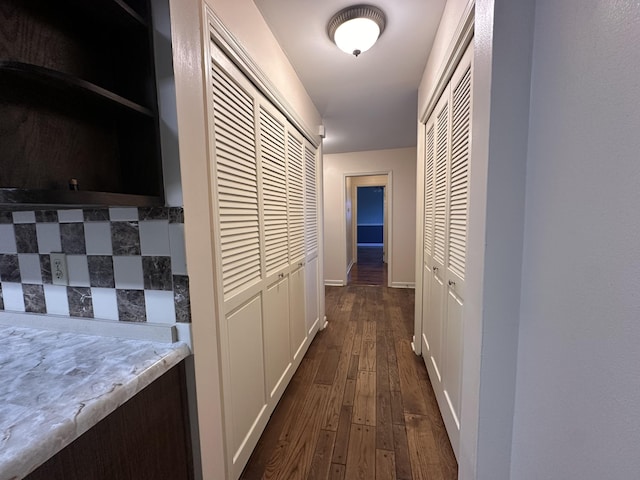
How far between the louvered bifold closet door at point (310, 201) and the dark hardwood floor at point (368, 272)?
233 cm

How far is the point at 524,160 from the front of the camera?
0.79m

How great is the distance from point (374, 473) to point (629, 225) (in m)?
1.42

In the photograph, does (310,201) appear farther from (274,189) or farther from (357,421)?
(357,421)

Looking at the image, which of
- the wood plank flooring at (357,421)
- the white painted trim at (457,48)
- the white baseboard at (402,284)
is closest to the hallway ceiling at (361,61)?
the white painted trim at (457,48)

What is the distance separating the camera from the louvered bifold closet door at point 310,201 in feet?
7.97

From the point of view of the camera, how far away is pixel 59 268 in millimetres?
909

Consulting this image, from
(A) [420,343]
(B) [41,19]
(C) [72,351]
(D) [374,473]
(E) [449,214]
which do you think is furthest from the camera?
(A) [420,343]

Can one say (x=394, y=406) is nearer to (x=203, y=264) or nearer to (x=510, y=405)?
(x=510, y=405)

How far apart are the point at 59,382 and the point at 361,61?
2.21m

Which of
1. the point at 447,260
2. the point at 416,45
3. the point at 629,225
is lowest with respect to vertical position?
the point at 447,260

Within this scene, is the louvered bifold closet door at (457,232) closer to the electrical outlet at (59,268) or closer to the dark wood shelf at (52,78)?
the dark wood shelf at (52,78)

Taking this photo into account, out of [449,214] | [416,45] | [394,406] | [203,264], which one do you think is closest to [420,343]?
[394,406]

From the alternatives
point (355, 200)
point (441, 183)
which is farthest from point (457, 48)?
point (355, 200)

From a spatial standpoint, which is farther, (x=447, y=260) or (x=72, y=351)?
(x=447, y=260)
